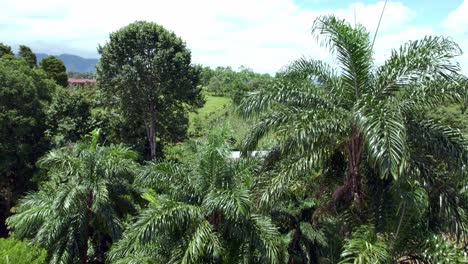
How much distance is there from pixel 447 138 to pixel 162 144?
19.7 meters

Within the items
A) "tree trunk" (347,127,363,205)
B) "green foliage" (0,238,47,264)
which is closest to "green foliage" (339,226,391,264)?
"tree trunk" (347,127,363,205)

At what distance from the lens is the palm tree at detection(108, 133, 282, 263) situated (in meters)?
6.73

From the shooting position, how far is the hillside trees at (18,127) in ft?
57.3

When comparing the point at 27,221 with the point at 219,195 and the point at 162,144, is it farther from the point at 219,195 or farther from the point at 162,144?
the point at 162,144

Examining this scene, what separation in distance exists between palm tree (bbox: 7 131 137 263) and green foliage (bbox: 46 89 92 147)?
28.3 feet

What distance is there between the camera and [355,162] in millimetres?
6402

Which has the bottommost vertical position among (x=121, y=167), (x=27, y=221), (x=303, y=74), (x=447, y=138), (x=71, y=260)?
(x=71, y=260)

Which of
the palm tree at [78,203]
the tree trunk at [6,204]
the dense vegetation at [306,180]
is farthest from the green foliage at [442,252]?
the tree trunk at [6,204]

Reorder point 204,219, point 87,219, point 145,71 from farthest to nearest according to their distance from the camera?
point 145,71 → point 87,219 → point 204,219

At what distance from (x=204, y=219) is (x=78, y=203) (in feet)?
13.6

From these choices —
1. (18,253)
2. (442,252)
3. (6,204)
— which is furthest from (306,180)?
(6,204)

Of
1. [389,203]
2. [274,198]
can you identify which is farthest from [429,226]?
[274,198]

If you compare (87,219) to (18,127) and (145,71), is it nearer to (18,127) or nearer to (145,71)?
(18,127)

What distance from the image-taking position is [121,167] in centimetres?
1047
